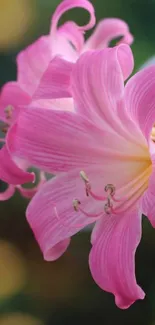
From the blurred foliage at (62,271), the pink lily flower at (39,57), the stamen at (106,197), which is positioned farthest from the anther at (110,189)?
the blurred foliage at (62,271)

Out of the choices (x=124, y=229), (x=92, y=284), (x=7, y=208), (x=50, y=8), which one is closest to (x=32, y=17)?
(x=50, y=8)

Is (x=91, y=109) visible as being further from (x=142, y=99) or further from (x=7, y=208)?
(x=7, y=208)

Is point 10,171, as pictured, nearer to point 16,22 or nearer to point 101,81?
point 101,81

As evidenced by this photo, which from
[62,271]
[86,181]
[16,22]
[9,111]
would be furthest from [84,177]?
[16,22]

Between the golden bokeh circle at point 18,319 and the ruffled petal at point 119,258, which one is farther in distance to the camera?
the golden bokeh circle at point 18,319

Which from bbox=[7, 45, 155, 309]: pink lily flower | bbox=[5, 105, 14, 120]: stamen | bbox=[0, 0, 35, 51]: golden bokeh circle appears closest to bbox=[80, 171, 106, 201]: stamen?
bbox=[7, 45, 155, 309]: pink lily flower

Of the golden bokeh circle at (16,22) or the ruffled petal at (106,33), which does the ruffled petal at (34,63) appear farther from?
the golden bokeh circle at (16,22)

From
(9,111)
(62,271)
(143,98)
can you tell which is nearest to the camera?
(143,98)
